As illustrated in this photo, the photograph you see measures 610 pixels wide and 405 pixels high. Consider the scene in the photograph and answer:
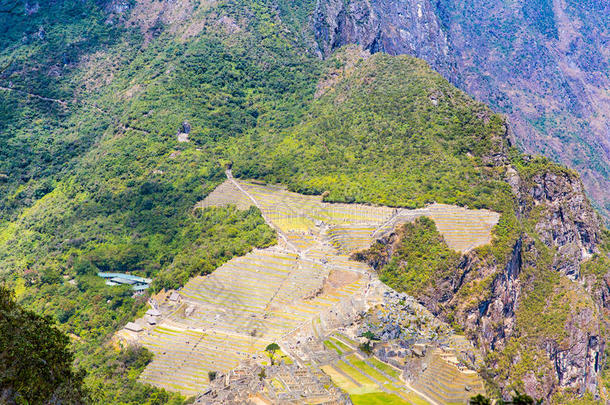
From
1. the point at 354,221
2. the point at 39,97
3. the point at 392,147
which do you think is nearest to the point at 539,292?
the point at 354,221

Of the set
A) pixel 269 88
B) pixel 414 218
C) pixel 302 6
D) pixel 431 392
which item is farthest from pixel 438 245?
pixel 302 6

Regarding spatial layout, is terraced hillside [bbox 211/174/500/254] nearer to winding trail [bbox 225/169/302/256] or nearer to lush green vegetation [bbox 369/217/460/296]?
winding trail [bbox 225/169/302/256]

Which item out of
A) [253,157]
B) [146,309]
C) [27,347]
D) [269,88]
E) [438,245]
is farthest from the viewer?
[269,88]

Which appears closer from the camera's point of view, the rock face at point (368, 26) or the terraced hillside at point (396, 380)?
the terraced hillside at point (396, 380)

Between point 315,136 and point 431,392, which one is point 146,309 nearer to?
point 431,392

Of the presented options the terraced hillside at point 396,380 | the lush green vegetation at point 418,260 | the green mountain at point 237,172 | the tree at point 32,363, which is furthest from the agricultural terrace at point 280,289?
the tree at point 32,363

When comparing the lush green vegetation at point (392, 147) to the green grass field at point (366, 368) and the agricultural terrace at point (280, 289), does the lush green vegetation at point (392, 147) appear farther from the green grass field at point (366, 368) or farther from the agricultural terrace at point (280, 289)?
the green grass field at point (366, 368)

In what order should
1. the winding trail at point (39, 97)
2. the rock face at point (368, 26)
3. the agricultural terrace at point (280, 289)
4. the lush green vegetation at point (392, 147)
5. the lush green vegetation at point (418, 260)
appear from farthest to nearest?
the rock face at point (368, 26) < the winding trail at point (39, 97) < the lush green vegetation at point (392, 147) < the lush green vegetation at point (418, 260) < the agricultural terrace at point (280, 289)
